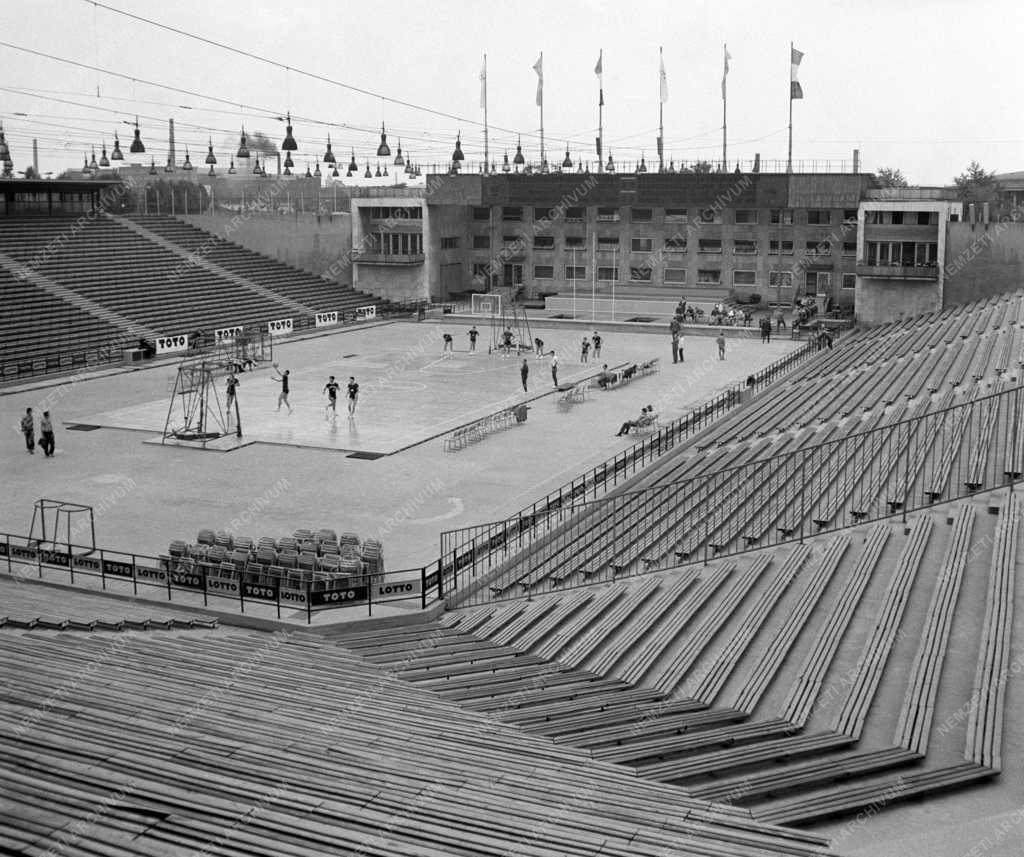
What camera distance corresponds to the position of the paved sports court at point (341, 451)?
85.3 feet

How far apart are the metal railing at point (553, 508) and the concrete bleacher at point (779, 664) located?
1.92 metres

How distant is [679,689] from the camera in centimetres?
1478

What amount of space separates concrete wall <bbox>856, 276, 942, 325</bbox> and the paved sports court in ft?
44.8

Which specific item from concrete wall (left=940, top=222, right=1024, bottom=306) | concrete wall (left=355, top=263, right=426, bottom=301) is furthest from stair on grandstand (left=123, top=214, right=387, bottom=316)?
concrete wall (left=940, top=222, right=1024, bottom=306)

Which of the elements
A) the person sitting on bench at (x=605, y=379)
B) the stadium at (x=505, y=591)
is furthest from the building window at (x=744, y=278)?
the person sitting on bench at (x=605, y=379)

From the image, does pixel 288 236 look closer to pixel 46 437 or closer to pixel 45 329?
pixel 45 329

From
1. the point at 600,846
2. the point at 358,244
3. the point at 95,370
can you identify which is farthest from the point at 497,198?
the point at 600,846

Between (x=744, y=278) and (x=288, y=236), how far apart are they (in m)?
26.9

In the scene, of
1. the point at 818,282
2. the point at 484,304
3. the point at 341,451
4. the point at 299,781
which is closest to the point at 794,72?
the point at 818,282

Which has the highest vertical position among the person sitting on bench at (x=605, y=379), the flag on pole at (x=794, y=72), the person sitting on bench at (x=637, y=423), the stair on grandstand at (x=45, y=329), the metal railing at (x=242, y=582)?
the flag on pole at (x=794, y=72)

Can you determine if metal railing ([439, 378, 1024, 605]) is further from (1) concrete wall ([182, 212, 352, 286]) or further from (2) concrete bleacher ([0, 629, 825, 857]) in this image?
(1) concrete wall ([182, 212, 352, 286])

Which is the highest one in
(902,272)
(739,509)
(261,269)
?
(261,269)

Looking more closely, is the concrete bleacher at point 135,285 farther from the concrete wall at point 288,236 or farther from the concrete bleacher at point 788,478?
the concrete bleacher at point 788,478

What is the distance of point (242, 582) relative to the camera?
1977 cm
